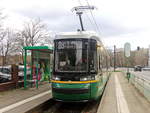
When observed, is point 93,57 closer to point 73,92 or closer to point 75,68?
point 75,68

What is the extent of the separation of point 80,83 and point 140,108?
247 cm

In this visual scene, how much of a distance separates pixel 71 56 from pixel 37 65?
5.91 metres

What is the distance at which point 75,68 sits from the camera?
792 centimetres

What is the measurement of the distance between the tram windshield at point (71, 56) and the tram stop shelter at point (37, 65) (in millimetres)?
4050

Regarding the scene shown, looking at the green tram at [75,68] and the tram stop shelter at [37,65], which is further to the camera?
the tram stop shelter at [37,65]

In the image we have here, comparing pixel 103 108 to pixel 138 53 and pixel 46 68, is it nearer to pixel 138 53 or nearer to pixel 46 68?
pixel 46 68

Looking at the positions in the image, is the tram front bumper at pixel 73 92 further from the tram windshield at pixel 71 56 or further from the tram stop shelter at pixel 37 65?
the tram stop shelter at pixel 37 65

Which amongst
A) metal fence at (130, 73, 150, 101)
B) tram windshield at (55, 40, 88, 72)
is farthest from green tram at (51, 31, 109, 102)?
metal fence at (130, 73, 150, 101)

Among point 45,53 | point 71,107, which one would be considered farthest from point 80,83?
point 45,53

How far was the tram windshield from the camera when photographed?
7957 millimetres

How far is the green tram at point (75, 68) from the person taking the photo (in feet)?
25.5

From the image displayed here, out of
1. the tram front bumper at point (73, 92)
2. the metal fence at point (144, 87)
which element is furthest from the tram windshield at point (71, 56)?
the metal fence at point (144, 87)

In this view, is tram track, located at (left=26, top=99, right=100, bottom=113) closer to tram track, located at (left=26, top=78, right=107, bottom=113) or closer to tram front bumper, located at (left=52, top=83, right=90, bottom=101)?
tram track, located at (left=26, top=78, right=107, bottom=113)

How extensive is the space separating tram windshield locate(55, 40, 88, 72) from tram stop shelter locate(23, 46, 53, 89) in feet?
13.3
